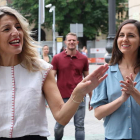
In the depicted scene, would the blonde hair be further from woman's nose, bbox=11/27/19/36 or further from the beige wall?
the beige wall

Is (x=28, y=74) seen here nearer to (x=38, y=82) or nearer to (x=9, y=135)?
(x=38, y=82)

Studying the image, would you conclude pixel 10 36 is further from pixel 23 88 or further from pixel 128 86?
pixel 128 86

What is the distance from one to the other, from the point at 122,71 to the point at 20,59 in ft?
3.61

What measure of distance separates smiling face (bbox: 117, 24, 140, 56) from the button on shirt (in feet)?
0.76

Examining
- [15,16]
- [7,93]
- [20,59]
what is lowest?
[7,93]

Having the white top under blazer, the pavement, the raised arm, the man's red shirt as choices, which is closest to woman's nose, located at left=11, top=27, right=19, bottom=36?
the white top under blazer

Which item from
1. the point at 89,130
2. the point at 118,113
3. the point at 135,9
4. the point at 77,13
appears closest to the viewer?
the point at 118,113

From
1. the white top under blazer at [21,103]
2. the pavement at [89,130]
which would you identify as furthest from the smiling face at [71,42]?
the white top under blazer at [21,103]

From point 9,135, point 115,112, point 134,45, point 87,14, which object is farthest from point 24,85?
point 87,14

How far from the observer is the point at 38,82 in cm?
253

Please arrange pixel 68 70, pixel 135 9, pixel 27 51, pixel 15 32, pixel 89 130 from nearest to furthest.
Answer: pixel 15 32, pixel 27 51, pixel 68 70, pixel 89 130, pixel 135 9

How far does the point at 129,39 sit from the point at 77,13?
37481 millimetres

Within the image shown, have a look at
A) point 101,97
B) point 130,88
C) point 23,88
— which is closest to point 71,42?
point 101,97

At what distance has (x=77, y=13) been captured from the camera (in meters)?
40.3
